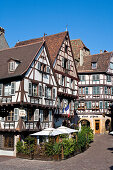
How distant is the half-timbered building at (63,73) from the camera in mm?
28875

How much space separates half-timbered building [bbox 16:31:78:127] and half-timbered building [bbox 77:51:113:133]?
7.94 meters

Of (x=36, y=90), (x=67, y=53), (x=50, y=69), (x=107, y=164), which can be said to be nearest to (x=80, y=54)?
(x=67, y=53)

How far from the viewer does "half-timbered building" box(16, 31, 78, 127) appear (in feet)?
94.7

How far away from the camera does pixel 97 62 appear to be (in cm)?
4172

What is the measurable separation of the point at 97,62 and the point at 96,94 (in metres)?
5.82

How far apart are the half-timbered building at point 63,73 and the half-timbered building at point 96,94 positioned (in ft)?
26.1

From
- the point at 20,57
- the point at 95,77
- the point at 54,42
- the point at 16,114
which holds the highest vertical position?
the point at 54,42

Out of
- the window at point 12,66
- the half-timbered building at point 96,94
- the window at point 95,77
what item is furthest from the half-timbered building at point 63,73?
the window at point 95,77

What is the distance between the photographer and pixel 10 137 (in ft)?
73.0

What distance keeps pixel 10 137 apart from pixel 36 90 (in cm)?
517

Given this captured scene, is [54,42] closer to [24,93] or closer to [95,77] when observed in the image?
[24,93]

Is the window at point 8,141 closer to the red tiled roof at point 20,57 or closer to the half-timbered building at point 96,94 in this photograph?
the red tiled roof at point 20,57

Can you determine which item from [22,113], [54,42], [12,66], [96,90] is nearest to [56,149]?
[22,113]

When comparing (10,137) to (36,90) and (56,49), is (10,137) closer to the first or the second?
(36,90)
